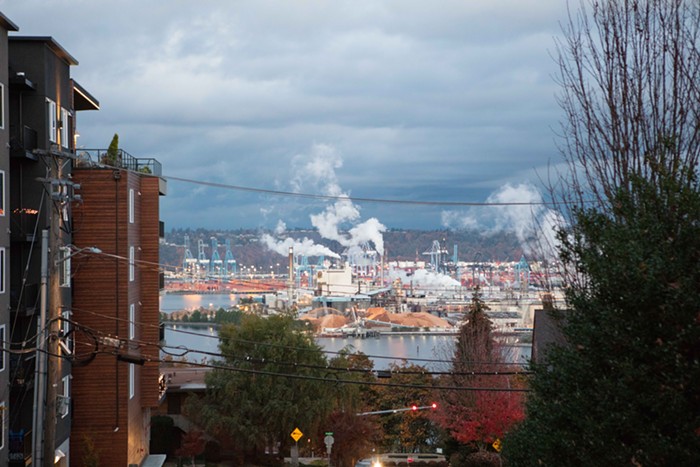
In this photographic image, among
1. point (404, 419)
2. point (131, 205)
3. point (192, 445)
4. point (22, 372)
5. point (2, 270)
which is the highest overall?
point (131, 205)

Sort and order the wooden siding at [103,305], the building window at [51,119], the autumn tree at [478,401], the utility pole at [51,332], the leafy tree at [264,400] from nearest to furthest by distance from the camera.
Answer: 1. the utility pole at [51,332]
2. the building window at [51,119]
3. the wooden siding at [103,305]
4. the autumn tree at [478,401]
5. the leafy tree at [264,400]

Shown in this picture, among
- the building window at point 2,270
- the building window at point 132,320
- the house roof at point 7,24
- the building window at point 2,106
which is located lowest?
the building window at point 132,320

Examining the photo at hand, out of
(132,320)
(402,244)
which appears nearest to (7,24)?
(132,320)

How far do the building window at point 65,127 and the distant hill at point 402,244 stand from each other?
289 feet

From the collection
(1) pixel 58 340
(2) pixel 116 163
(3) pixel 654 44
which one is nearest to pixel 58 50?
(2) pixel 116 163

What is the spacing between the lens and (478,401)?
42.2m

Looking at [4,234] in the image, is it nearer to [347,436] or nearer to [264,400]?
[264,400]

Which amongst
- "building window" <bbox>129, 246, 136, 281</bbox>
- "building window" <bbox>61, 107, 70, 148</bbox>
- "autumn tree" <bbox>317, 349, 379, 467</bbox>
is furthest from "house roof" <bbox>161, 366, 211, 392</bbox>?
"building window" <bbox>61, 107, 70, 148</bbox>

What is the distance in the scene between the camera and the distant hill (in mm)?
130750

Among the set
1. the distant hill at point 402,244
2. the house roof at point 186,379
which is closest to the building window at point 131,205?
the house roof at point 186,379

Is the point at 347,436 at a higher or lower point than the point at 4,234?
lower

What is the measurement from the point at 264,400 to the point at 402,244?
127 metres

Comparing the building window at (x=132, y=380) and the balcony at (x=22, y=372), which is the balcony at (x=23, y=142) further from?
the building window at (x=132, y=380)

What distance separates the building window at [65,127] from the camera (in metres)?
28.8
